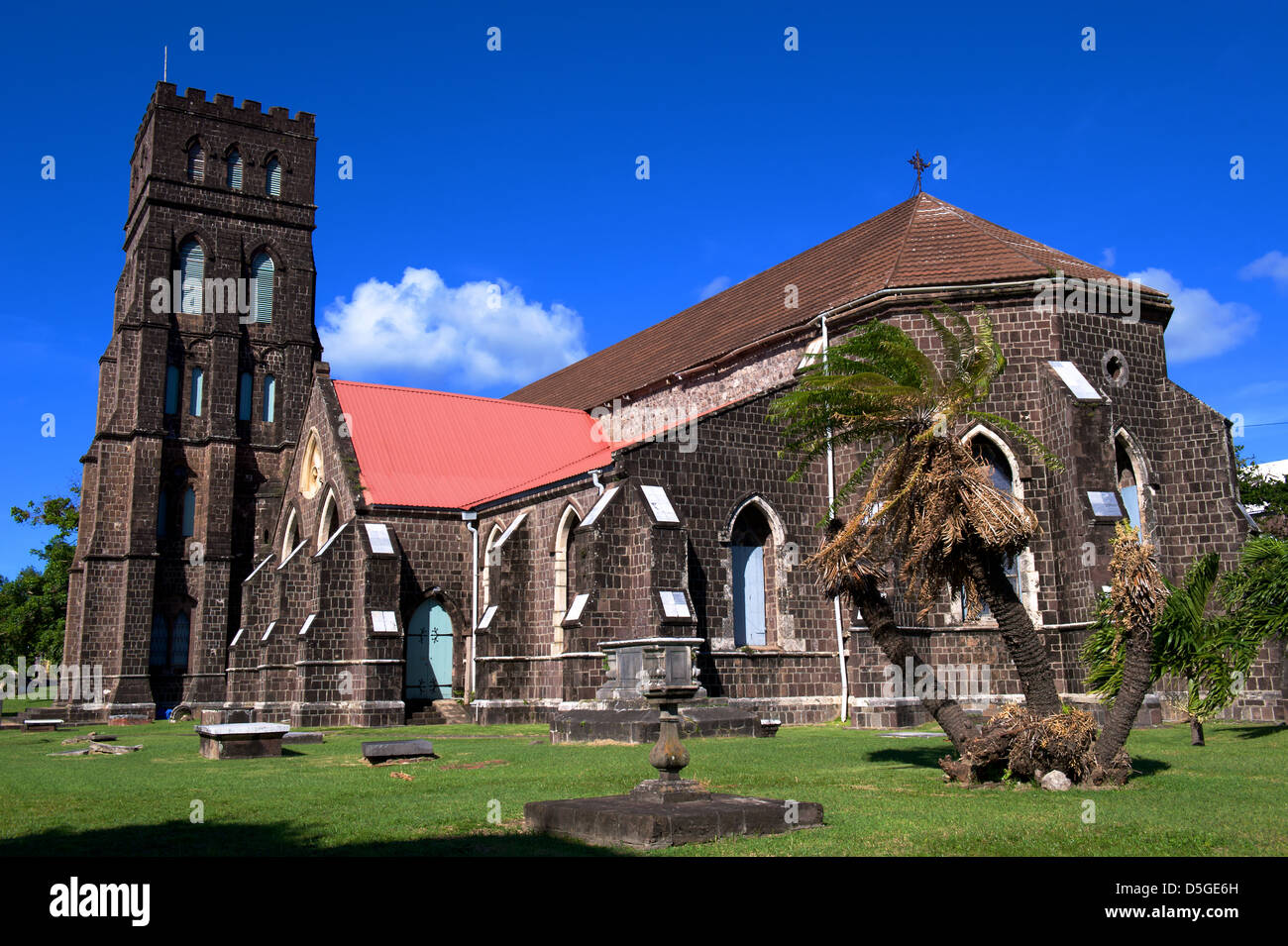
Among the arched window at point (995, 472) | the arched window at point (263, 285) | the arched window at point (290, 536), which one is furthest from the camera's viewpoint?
the arched window at point (263, 285)

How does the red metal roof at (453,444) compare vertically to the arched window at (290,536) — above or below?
above

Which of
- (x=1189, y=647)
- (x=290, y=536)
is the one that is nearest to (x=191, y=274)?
(x=290, y=536)

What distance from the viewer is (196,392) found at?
39.3 m

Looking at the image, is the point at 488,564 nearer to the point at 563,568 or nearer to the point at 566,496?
the point at 563,568

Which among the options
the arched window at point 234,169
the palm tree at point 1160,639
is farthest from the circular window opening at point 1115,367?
the arched window at point 234,169

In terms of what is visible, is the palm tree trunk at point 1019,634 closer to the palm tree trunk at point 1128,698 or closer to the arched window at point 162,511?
the palm tree trunk at point 1128,698

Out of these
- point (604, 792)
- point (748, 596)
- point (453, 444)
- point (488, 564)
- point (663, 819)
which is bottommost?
point (604, 792)

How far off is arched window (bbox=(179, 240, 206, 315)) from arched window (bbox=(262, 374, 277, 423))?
11.9 feet

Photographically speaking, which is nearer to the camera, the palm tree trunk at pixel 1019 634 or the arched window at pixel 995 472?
the palm tree trunk at pixel 1019 634

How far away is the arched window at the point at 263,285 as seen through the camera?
41.1 meters

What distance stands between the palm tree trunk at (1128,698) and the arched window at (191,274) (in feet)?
123

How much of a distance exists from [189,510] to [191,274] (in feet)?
30.2

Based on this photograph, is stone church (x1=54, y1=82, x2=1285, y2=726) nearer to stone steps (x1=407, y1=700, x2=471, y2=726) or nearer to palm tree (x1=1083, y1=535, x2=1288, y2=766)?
stone steps (x1=407, y1=700, x2=471, y2=726)

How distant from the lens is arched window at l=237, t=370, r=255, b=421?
3994 centimetres
